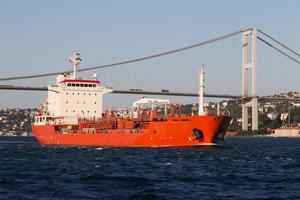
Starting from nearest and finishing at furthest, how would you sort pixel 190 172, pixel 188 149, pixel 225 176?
pixel 225 176 < pixel 190 172 < pixel 188 149

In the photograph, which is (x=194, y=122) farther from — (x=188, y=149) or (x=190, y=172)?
(x=190, y=172)

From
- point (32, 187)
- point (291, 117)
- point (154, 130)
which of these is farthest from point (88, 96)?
point (291, 117)

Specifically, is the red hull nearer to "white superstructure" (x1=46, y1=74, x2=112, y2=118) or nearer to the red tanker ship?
the red tanker ship

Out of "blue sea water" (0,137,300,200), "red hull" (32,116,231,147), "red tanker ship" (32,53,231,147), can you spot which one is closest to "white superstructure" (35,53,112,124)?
"red tanker ship" (32,53,231,147)

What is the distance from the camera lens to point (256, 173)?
2842 cm

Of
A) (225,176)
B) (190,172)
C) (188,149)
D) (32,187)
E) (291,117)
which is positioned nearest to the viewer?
(32,187)

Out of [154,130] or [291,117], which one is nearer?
[154,130]

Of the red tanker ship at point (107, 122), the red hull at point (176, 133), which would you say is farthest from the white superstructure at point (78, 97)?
the red hull at point (176, 133)

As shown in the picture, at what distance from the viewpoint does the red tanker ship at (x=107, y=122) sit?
163 ft

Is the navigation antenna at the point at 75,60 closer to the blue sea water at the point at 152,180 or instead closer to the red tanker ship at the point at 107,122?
the red tanker ship at the point at 107,122

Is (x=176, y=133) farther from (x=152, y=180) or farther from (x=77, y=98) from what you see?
(x=152, y=180)

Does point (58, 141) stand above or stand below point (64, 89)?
below

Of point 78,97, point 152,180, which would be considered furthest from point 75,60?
point 152,180

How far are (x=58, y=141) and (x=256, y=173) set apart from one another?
38659mm
